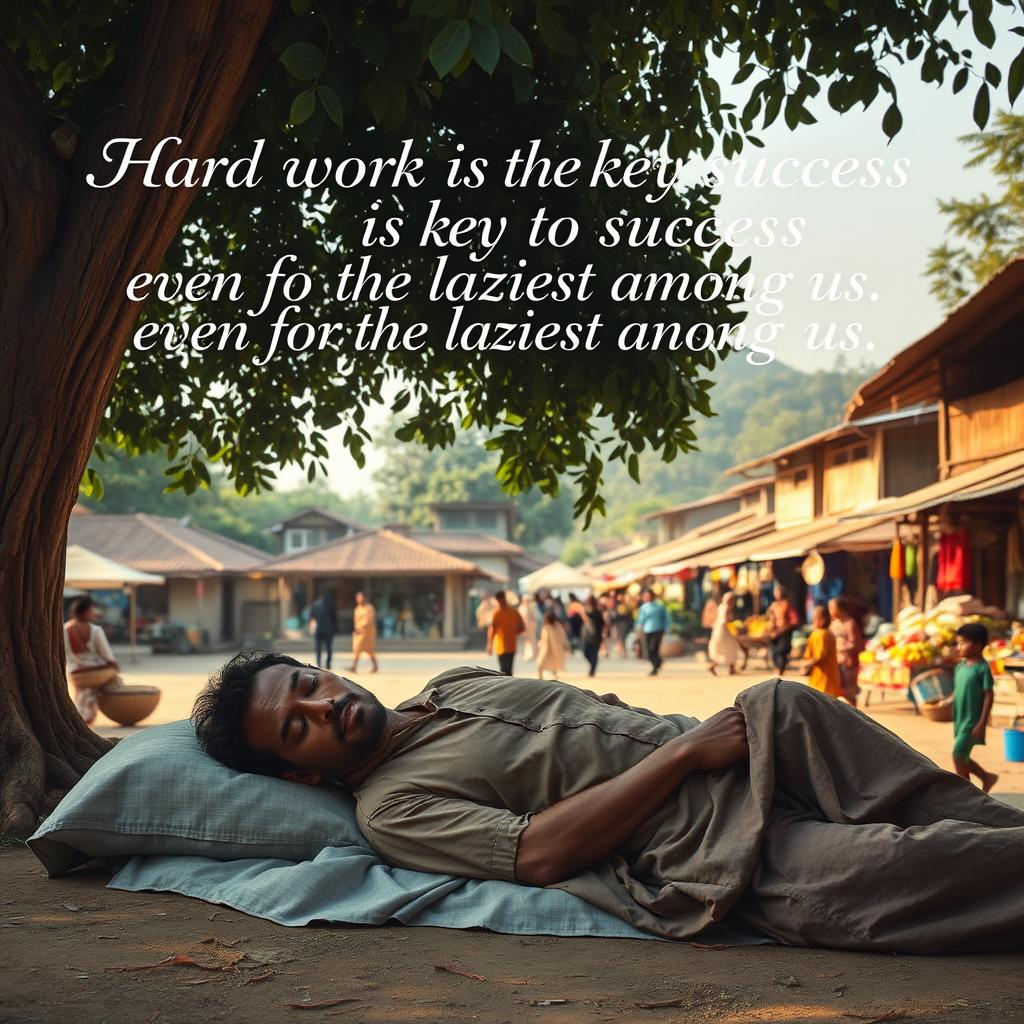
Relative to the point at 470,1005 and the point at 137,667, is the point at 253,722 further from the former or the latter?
the point at 137,667

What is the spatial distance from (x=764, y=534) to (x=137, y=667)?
655 inches

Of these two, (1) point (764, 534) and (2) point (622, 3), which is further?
(1) point (764, 534)

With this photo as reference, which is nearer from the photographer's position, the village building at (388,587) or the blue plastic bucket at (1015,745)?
the blue plastic bucket at (1015,745)

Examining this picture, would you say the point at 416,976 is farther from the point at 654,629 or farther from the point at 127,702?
A: the point at 654,629

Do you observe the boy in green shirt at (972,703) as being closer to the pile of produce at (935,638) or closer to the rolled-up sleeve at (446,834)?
the pile of produce at (935,638)

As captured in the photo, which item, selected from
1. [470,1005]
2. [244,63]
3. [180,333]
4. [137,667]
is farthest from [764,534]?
[470,1005]

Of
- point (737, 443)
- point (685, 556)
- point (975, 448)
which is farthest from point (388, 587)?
point (737, 443)

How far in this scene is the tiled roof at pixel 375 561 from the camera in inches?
1702

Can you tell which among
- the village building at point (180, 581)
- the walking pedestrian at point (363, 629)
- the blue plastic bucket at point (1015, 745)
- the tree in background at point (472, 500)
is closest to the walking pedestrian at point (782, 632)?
→ the walking pedestrian at point (363, 629)

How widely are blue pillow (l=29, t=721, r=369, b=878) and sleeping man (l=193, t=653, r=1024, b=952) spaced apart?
0.39ft

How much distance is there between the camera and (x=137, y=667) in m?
30.4

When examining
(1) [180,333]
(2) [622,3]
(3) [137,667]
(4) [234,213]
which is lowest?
(3) [137,667]

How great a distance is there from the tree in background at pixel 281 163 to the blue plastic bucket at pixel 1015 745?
445cm

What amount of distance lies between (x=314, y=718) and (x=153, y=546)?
134 feet
